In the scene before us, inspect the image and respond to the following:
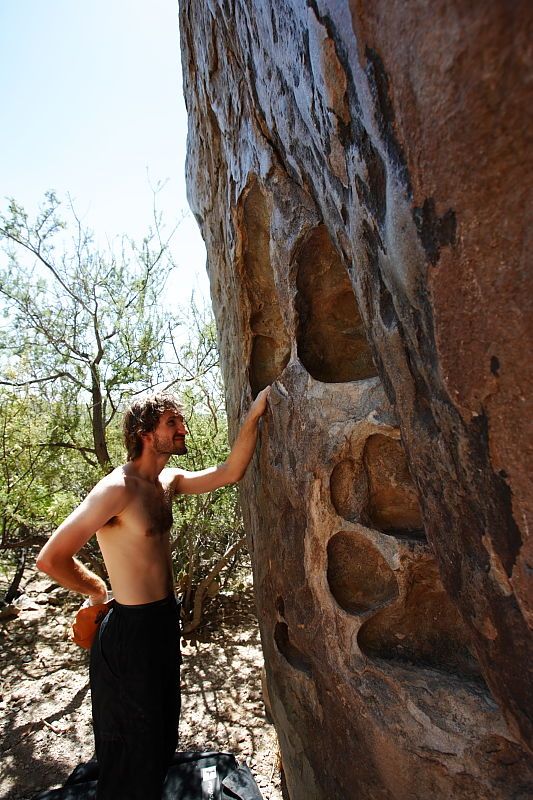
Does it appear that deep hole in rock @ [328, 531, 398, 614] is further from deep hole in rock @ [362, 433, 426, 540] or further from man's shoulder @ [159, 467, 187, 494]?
man's shoulder @ [159, 467, 187, 494]

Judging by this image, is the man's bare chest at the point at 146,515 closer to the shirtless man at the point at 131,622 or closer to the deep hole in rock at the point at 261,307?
the shirtless man at the point at 131,622

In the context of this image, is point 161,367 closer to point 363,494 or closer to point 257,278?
point 257,278

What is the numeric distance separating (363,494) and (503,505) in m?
1.05

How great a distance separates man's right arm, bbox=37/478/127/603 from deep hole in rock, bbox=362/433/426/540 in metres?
1.07

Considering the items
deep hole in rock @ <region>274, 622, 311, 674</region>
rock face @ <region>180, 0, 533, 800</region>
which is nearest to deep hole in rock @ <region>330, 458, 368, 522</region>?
rock face @ <region>180, 0, 533, 800</region>

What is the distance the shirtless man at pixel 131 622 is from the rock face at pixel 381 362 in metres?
0.48

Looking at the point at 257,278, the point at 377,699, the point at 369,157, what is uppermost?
the point at 257,278

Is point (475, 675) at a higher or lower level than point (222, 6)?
lower

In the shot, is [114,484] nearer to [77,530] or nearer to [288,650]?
[77,530]

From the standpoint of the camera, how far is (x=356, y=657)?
6.61 ft

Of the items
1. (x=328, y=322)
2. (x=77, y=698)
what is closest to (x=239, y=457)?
(x=328, y=322)

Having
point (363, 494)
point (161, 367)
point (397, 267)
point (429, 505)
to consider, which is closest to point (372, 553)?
point (363, 494)

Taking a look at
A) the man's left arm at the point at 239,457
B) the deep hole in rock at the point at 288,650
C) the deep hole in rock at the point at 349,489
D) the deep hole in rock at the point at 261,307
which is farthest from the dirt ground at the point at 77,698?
the deep hole in rock at the point at 261,307

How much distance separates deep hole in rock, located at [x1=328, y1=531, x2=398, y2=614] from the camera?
6.94 feet
